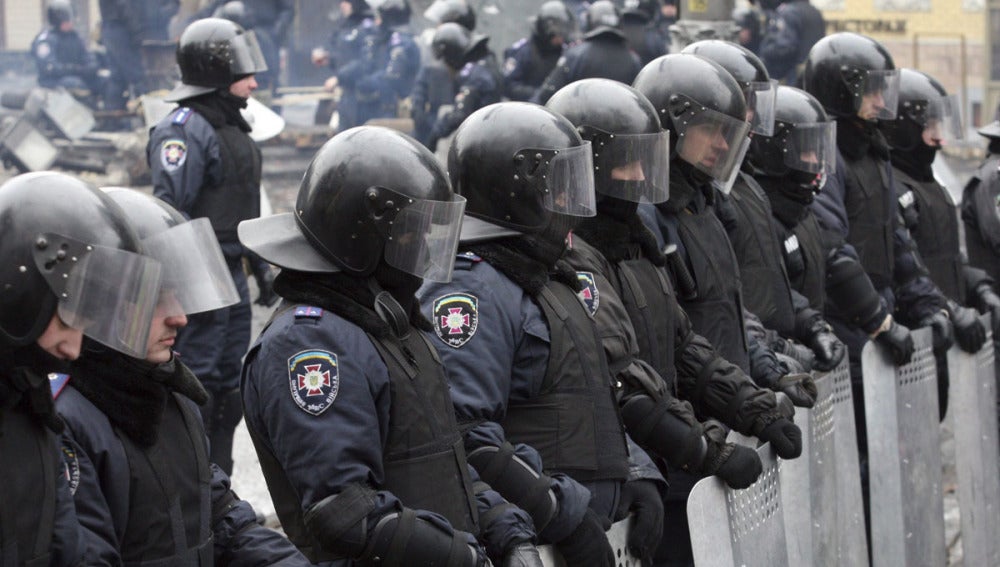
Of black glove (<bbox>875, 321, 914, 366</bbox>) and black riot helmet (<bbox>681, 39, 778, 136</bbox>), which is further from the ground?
black riot helmet (<bbox>681, 39, 778, 136</bbox>)

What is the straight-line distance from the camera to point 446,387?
10.8 feet

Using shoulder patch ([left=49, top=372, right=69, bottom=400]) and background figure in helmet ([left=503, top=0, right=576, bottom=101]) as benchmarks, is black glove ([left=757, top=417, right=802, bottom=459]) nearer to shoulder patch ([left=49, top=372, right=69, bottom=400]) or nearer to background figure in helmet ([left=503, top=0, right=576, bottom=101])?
shoulder patch ([left=49, top=372, right=69, bottom=400])

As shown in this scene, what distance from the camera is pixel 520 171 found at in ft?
12.7

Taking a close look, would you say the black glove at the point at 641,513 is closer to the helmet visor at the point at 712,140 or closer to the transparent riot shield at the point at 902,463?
the helmet visor at the point at 712,140

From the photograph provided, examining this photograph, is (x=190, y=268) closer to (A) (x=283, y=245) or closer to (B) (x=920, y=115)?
(A) (x=283, y=245)

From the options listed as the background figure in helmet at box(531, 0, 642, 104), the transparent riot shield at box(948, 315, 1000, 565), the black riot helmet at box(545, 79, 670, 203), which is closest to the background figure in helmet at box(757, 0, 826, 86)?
the background figure in helmet at box(531, 0, 642, 104)

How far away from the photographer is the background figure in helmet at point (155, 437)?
2.74 metres

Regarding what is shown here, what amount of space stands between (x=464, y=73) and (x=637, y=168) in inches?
369

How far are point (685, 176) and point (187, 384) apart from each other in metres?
2.37

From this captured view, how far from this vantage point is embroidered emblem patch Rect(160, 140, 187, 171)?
6578mm

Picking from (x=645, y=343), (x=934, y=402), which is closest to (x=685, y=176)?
(x=645, y=343)

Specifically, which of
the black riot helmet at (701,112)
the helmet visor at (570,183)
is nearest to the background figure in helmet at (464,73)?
the black riot helmet at (701,112)

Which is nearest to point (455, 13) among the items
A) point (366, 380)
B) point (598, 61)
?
point (598, 61)

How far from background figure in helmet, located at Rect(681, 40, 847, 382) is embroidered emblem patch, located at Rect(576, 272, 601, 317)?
1124mm
